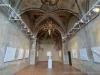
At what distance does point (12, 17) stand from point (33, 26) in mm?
6553

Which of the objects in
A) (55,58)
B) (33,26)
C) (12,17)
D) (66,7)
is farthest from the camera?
(55,58)

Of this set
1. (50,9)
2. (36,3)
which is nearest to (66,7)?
(50,9)

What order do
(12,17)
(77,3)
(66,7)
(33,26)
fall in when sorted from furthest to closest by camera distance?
1. (33,26)
2. (66,7)
3. (77,3)
4. (12,17)

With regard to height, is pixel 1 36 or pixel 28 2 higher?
pixel 28 2

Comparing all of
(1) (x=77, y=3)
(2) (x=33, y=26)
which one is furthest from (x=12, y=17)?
(2) (x=33, y=26)

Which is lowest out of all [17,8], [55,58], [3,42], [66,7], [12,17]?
[55,58]

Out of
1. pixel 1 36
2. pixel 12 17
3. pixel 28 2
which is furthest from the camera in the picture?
pixel 28 2

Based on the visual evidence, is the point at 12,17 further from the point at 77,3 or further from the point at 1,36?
the point at 77,3

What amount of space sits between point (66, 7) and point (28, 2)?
10.8ft

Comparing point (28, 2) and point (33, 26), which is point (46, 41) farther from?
point (28, 2)

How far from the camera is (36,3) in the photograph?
7789mm

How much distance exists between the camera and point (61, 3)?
777 centimetres

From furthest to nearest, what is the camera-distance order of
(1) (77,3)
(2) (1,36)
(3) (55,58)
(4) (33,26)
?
(3) (55,58)
(4) (33,26)
(1) (77,3)
(2) (1,36)

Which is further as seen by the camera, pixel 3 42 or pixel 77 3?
pixel 77 3
